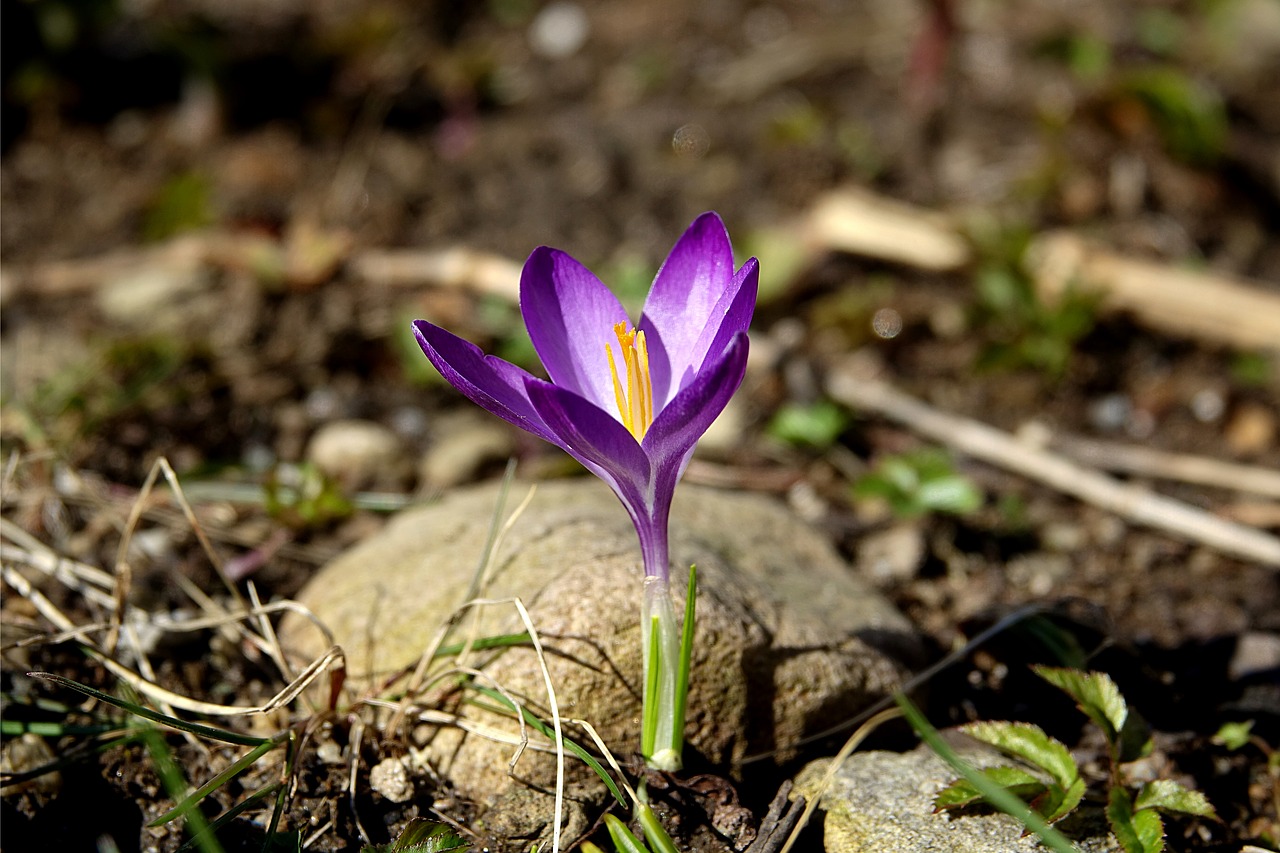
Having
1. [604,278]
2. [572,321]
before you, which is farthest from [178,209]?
[572,321]

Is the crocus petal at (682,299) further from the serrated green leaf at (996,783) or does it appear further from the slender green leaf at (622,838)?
the serrated green leaf at (996,783)

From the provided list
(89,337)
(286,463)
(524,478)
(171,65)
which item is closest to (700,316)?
(524,478)

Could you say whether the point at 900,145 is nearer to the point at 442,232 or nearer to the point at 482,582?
the point at 442,232

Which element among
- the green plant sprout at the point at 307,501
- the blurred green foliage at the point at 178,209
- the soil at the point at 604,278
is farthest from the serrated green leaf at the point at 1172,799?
the blurred green foliage at the point at 178,209

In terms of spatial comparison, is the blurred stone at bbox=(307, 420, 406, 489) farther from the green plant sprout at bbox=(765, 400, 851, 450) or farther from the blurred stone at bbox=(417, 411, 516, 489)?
the green plant sprout at bbox=(765, 400, 851, 450)

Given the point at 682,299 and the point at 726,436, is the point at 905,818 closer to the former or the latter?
the point at 682,299
